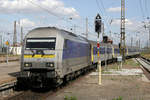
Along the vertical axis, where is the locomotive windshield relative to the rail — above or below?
above

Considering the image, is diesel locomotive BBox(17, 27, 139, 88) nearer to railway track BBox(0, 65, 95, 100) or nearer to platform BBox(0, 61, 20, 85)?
railway track BBox(0, 65, 95, 100)

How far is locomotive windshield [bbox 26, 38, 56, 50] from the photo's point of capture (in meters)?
12.0

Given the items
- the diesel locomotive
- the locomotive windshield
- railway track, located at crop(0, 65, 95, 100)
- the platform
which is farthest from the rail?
the locomotive windshield

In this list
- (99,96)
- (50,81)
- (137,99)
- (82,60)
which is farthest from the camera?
(82,60)

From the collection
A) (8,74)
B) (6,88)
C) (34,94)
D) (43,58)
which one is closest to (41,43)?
(43,58)

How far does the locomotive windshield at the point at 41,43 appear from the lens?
12.0 m

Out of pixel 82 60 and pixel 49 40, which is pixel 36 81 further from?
pixel 82 60

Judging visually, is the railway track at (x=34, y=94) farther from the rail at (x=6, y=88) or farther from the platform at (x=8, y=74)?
the platform at (x=8, y=74)

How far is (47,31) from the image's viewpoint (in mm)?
12492

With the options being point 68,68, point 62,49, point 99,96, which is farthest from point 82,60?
point 99,96

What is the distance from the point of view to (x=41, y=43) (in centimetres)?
1218

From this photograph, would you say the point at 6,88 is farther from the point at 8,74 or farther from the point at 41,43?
the point at 8,74

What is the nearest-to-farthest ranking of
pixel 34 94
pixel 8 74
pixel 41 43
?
pixel 34 94, pixel 41 43, pixel 8 74

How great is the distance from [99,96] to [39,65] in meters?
3.49
